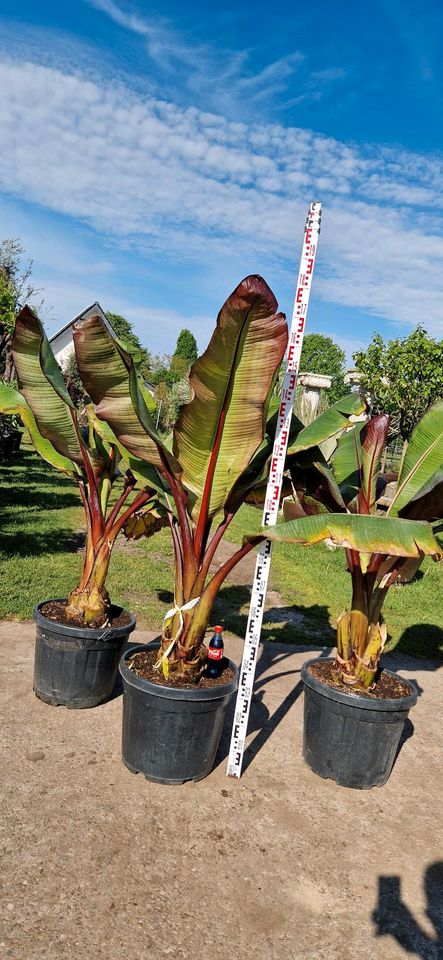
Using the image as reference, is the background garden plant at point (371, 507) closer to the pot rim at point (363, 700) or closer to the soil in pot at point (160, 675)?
the pot rim at point (363, 700)

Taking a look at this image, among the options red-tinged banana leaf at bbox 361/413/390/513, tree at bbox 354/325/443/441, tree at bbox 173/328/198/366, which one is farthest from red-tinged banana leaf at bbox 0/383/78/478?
tree at bbox 173/328/198/366

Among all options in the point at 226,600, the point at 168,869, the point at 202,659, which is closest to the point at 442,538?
the point at 226,600

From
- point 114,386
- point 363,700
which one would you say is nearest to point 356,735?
point 363,700

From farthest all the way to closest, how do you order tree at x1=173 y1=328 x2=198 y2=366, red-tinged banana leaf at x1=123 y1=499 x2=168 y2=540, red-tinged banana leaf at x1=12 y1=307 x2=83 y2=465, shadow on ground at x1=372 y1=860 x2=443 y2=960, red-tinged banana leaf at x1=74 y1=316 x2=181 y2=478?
tree at x1=173 y1=328 x2=198 y2=366
red-tinged banana leaf at x1=123 y1=499 x2=168 y2=540
red-tinged banana leaf at x1=12 y1=307 x2=83 y2=465
red-tinged banana leaf at x1=74 y1=316 x2=181 y2=478
shadow on ground at x1=372 y1=860 x2=443 y2=960

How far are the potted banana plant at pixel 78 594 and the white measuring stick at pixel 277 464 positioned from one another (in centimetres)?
109

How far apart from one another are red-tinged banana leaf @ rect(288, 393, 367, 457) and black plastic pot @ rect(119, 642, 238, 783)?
1491mm

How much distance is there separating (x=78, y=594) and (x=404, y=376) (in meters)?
13.4

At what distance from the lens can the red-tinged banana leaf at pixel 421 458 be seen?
399cm

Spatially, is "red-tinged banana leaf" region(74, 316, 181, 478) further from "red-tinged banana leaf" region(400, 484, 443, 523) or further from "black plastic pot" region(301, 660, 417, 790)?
"black plastic pot" region(301, 660, 417, 790)

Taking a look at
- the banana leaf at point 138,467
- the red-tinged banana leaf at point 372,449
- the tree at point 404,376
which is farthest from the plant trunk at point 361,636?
the tree at point 404,376

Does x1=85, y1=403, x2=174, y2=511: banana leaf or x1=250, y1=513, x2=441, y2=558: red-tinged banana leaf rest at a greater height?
x1=85, y1=403, x2=174, y2=511: banana leaf

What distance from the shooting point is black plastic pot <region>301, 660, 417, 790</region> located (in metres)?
3.89

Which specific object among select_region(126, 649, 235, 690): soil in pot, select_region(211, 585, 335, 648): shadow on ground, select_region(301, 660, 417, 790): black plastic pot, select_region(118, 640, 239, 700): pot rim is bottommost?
select_region(211, 585, 335, 648): shadow on ground

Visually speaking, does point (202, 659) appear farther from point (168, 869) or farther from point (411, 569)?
point (411, 569)
